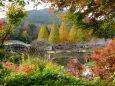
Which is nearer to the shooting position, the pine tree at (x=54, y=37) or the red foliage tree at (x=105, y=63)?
the red foliage tree at (x=105, y=63)

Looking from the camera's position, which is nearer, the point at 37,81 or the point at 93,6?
the point at 37,81

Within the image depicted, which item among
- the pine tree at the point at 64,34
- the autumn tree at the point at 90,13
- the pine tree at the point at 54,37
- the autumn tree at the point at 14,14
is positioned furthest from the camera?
the pine tree at the point at 64,34

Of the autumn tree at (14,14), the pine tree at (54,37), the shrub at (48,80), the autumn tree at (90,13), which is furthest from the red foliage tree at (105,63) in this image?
the pine tree at (54,37)

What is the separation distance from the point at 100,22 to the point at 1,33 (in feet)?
10.8

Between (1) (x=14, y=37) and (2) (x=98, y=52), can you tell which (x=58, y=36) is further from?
(2) (x=98, y=52)

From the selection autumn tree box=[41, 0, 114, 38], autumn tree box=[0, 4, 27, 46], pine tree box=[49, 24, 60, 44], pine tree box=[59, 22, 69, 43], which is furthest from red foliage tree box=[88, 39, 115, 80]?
pine tree box=[59, 22, 69, 43]

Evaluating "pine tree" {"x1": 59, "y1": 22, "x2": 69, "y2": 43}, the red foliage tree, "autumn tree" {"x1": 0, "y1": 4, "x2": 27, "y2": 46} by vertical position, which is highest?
"autumn tree" {"x1": 0, "y1": 4, "x2": 27, "y2": 46}

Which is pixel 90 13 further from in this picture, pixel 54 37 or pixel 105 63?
pixel 54 37

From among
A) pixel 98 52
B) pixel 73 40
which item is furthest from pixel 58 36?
pixel 98 52

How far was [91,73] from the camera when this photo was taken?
10.2 metres

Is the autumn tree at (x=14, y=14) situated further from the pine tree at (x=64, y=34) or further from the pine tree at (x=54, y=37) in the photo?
the pine tree at (x=64, y=34)

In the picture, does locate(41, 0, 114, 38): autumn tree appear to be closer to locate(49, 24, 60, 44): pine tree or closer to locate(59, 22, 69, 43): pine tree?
locate(49, 24, 60, 44): pine tree

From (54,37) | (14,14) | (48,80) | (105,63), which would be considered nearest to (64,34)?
(54,37)

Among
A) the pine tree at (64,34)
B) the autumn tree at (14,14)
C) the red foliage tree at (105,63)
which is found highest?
the autumn tree at (14,14)
